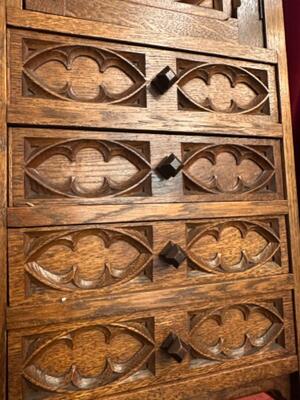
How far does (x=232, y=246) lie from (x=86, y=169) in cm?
29

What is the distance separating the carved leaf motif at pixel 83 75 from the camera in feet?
1.90

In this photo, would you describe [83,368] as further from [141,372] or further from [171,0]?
[171,0]

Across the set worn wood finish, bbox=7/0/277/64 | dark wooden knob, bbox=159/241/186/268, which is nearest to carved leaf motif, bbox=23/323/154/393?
dark wooden knob, bbox=159/241/186/268

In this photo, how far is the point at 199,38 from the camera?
2.24 feet

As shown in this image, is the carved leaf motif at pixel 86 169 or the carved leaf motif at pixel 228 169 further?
the carved leaf motif at pixel 228 169

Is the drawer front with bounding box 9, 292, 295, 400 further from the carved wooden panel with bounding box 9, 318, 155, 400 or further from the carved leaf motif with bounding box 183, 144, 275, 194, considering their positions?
the carved leaf motif with bounding box 183, 144, 275, 194

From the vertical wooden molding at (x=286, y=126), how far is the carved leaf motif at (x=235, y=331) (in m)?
0.06

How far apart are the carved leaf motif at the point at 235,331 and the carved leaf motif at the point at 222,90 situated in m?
0.36

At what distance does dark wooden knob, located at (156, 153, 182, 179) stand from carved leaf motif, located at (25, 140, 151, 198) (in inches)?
0.8

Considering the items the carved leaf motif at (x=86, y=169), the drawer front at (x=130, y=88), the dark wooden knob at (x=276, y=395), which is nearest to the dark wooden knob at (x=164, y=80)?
the drawer front at (x=130, y=88)

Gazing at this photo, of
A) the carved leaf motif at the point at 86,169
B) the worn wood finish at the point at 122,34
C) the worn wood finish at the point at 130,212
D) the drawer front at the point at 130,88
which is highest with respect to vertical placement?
the worn wood finish at the point at 122,34

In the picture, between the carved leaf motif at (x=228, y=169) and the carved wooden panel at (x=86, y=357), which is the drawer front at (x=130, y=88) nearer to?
the carved leaf motif at (x=228, y=169)

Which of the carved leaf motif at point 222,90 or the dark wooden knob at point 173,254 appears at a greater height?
the carved leaf motif at point 222,90

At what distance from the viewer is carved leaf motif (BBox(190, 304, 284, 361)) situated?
0.64m
